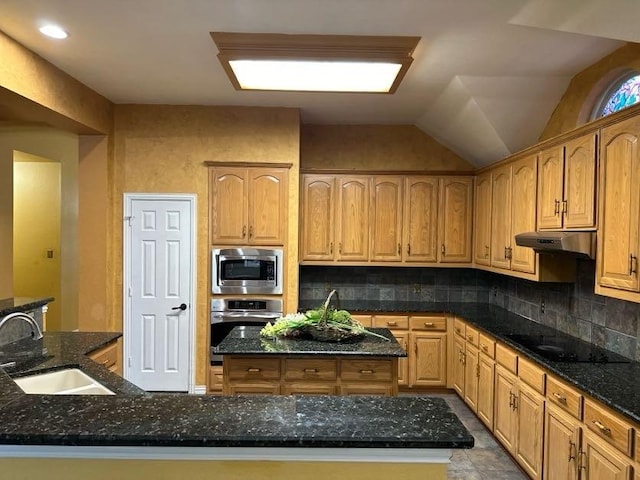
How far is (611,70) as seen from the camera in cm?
294

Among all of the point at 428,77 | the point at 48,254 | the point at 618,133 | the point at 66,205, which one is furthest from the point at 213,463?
the point at 48,254

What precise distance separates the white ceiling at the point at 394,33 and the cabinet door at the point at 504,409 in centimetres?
205

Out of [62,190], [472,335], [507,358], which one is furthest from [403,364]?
[62,190]

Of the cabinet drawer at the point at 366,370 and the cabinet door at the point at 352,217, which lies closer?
the cabinet drawer at the point at 366,370

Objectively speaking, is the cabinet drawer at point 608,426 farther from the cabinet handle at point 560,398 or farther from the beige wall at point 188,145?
the beige wall at point 188,145

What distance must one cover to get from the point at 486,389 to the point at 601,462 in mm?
1543

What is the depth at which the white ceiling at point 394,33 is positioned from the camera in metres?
2.32

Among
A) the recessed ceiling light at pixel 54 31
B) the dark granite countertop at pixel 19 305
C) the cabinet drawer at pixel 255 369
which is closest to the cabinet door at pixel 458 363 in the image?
the cabinet drawer at pixel 255 369

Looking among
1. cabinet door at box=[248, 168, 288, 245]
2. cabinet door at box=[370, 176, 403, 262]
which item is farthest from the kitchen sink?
cabinet door at box=[370, 176, 403, 262]

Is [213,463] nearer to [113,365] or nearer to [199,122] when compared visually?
[113,365]

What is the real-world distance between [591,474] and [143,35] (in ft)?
11.5

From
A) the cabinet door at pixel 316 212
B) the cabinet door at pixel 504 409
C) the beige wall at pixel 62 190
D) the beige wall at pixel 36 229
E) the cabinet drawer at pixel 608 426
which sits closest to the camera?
the cabinet drawer at pixel 608 426

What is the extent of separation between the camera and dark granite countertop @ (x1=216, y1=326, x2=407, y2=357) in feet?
9.00

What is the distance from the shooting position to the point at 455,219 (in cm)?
473
